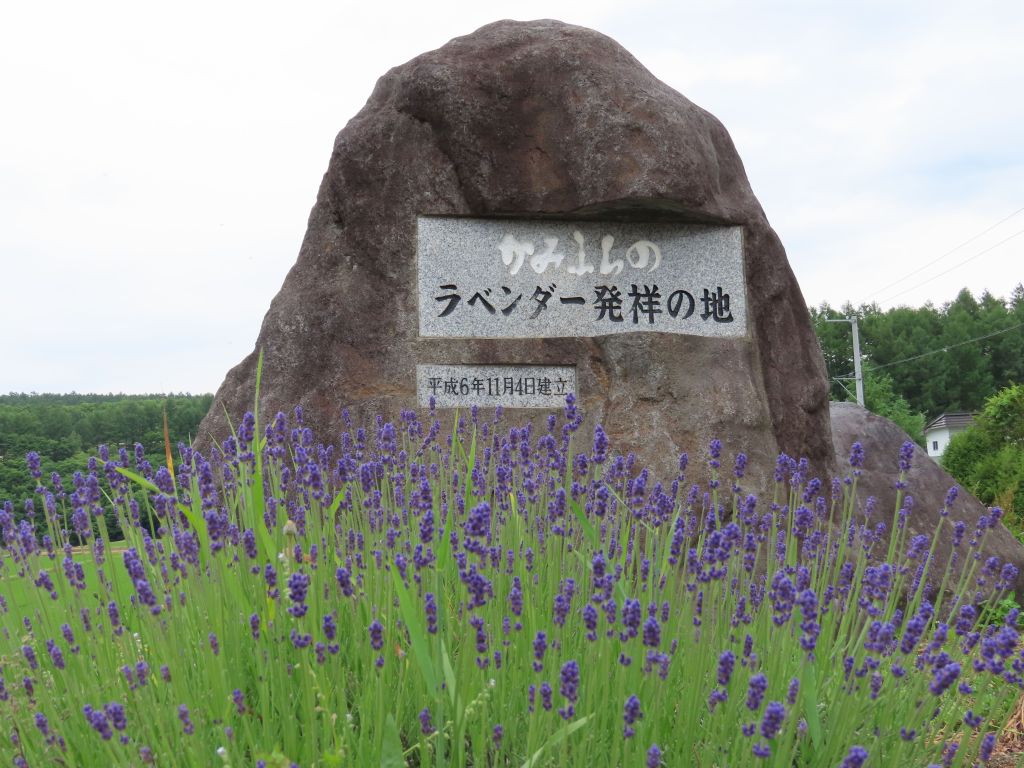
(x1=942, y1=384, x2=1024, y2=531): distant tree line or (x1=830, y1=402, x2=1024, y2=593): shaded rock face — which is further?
(x1=942, y1=384, x2=1024, y2=531): distant tree line

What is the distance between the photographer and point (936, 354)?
133 feet

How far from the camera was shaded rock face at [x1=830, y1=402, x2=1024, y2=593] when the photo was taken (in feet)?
20.9

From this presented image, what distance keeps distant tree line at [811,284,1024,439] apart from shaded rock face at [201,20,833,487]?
1404 inches

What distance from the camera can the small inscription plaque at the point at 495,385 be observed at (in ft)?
17.6

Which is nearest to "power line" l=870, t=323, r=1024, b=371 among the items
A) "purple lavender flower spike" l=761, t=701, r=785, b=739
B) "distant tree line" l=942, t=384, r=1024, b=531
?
"distant tree line" l=942, t=384, r=1024, b=531

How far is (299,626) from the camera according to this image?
6.34 feet

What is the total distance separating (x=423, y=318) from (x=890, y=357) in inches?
1581

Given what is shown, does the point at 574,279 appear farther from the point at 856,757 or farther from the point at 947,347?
the point at 947,347

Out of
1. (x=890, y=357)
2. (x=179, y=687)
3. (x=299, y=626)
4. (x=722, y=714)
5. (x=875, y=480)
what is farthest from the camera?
(x=890, y=357)

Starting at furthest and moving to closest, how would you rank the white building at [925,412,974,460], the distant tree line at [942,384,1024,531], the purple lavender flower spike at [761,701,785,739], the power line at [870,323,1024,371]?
the power line at [870,323,1024,371] < the white building at [925,412,974,460] < the distant tree line at [942,384,1024,531] < the purple lavender flower spike at [761,701,785,739]

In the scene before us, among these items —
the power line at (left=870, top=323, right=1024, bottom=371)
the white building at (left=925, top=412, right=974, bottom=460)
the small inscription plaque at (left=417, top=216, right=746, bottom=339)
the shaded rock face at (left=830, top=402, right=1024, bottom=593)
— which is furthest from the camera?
the power line at (left=870, top=323, right=1024, bottom=371)

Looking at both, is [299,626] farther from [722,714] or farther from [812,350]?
[812,350]

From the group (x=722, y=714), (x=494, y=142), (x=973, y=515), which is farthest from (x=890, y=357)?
(x=722, y=714)

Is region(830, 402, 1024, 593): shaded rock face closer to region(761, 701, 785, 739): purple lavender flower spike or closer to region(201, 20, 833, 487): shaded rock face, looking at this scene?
region(201, 20, 833, 487): shaded rock face
